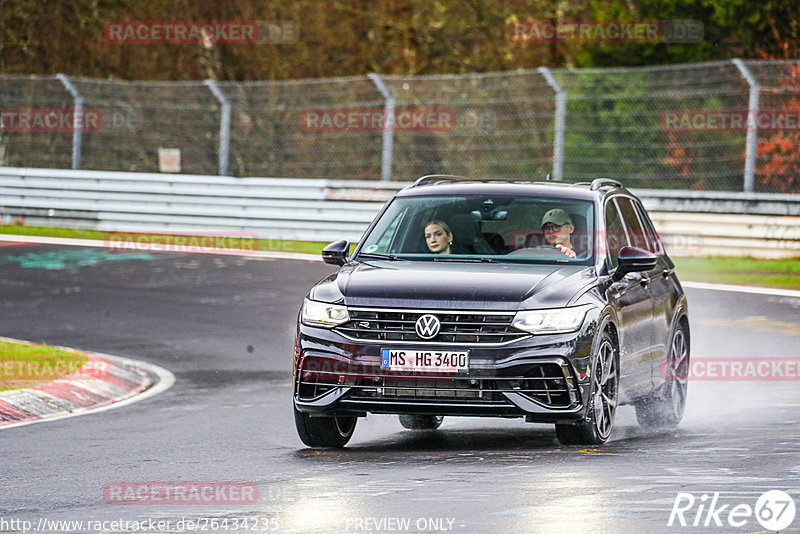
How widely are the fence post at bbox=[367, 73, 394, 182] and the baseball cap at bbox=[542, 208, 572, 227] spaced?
566 inches

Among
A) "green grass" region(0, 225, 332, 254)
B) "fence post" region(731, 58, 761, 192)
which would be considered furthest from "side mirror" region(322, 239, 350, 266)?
"green grass" region(0, 225, 332, 254)

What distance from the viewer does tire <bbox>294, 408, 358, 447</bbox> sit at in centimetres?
956


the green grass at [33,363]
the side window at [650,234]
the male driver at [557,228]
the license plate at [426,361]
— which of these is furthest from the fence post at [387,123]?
the license plate at [426,361]

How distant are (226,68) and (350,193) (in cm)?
1585

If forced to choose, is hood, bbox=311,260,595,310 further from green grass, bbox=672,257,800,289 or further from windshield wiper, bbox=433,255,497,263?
green grass, bbox=672,257,800,289

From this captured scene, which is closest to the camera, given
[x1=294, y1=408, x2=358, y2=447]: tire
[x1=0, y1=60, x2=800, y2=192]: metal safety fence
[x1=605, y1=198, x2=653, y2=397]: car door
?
[x1=294, y1=408, x2=358, y2=447]: tire

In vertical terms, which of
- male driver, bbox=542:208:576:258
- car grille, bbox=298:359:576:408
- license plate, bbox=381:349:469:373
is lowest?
car grille, bbox=298:359:576:408

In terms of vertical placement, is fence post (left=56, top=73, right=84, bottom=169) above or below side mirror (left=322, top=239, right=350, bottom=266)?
above

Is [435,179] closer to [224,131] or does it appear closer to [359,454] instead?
[359,454]

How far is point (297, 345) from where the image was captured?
9.39m

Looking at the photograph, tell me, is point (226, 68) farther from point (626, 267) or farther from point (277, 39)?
point (626, 267)

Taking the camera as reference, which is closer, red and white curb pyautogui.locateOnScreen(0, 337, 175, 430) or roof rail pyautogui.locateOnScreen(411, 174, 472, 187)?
roof rail pyautogui.locateOnScreen(411, 174, 472, 187)

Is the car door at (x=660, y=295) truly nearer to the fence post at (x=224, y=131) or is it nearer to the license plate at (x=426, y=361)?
the license plate at (x=426, y=361)

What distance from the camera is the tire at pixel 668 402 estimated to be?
11.1 m
